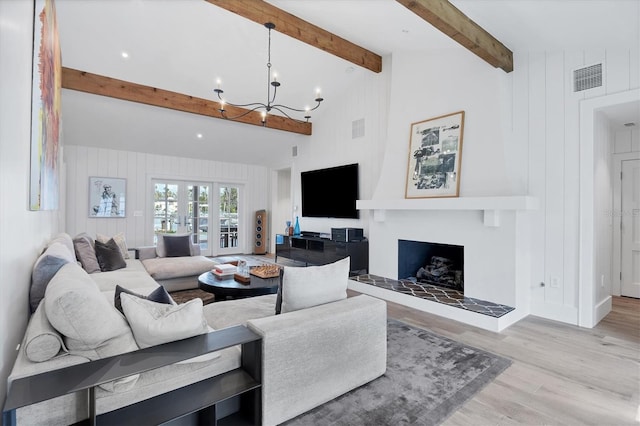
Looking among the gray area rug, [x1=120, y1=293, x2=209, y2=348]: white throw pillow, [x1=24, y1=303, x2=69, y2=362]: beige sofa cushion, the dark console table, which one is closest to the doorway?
the gray area rug

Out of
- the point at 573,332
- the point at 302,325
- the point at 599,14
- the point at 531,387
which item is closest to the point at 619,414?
Result: the point at 531,387

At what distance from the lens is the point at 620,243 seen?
14.0 feet

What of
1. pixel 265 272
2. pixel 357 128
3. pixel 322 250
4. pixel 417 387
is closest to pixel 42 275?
pixel 265 272

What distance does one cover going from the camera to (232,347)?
5.81ft

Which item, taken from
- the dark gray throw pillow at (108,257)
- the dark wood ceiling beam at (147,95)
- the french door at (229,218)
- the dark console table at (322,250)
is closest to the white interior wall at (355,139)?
the dark console table at (322,250)

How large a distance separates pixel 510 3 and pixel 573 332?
3113 millimetres

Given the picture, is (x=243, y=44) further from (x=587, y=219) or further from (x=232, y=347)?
(x=587, y=219)

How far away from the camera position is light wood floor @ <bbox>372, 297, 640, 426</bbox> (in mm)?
1888

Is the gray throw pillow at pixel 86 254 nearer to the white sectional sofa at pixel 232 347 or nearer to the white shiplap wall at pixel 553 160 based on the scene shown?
the white sectional sofa at pixel 232 347

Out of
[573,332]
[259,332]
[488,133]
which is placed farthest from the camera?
[488,133]

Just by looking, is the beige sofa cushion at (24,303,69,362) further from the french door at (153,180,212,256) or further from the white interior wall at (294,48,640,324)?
the french door at (153,180,212,256)

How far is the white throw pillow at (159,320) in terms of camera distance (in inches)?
56.6

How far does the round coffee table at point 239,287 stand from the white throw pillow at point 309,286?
42.1 inches

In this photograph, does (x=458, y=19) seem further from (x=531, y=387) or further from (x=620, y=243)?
(x=620, y=243)
